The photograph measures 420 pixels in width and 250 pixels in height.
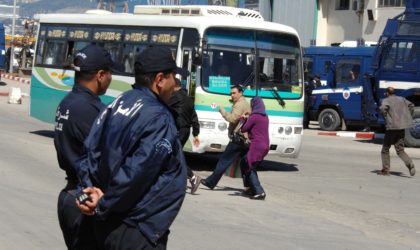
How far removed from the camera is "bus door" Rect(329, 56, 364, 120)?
29922 millimetres

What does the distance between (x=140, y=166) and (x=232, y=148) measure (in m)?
9.65

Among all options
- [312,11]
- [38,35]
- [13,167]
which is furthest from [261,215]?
[312,11]

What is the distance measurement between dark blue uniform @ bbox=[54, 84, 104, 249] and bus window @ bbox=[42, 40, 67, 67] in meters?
16.6

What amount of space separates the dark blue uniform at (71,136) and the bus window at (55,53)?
1661 cm

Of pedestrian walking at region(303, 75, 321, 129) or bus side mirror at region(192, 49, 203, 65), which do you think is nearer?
bus side mirror at region(192, 49, 203, 65)

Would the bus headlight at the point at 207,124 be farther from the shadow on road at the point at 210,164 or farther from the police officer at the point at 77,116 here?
the police officer at the point at 77,116

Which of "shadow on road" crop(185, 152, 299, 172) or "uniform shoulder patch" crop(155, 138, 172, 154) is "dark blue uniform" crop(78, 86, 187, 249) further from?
"shadow on road" crop(185, 152, 299, 172)

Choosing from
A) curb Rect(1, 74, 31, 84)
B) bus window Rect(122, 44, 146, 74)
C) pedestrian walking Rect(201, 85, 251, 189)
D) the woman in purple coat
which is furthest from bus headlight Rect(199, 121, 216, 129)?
curb Rect(1, 74, 31, 84)

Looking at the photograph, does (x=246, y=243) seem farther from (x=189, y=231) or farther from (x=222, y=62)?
(x=222, y=62)

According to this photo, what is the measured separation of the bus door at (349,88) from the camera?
2992 cm

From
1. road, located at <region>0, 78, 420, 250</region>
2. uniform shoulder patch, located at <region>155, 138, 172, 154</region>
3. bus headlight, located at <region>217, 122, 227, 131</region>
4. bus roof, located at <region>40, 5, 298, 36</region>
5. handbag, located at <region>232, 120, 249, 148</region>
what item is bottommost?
road, located at <region>0, 78, 420, 250</region>

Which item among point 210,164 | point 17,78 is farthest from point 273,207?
point 17,78

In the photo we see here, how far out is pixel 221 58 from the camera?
56.8 ft

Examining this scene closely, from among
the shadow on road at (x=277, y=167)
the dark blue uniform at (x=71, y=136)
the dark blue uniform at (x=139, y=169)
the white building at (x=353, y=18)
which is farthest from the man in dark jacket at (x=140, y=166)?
the white building at (x=353, y=18)
